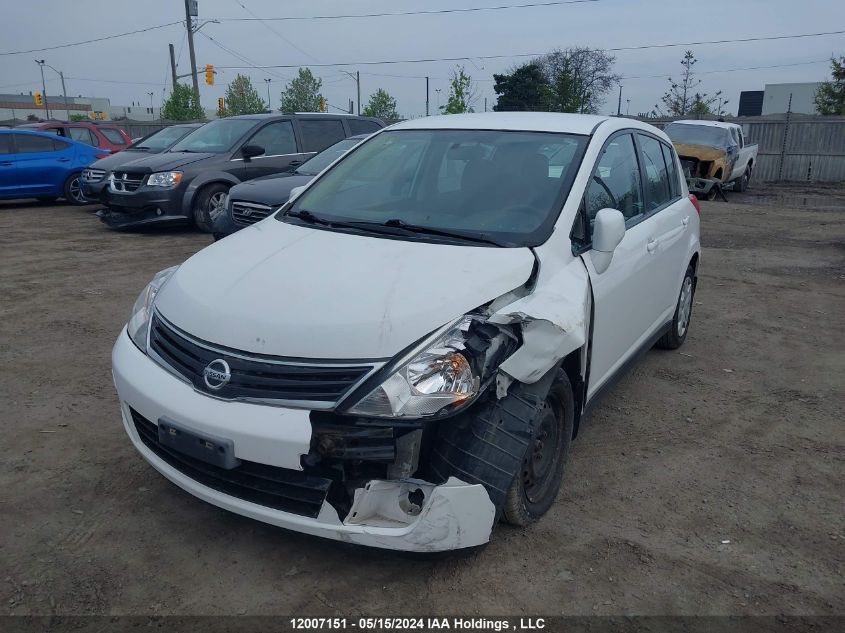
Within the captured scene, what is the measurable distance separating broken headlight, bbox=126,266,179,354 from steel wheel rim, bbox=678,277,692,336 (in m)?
3.81

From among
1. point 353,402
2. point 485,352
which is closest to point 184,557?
point 353,402

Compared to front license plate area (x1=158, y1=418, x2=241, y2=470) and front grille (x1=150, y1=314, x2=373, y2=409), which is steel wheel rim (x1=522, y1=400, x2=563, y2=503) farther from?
front license plate area (x1=158, y1=418, x2=241, y2=470)

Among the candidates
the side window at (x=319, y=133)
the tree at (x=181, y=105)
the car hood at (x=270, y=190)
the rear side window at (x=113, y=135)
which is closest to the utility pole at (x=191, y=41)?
the tree at (x=181, y=105)

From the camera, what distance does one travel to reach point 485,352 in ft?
9.25

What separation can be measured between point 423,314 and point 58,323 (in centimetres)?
472

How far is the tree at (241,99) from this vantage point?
56.4m

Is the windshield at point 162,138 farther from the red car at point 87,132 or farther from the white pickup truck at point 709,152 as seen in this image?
the white pickup truck at point 709,152

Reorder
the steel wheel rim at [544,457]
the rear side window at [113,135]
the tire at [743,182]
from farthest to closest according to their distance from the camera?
1. the tire at [743,182]
2. the rear side window at [113,135]
3. the steel wheel rim at [544,457]

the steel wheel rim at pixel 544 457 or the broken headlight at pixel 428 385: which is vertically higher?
A: the broken headlight at pixel 428 385

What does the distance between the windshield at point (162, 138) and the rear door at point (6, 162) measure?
7.16 ft

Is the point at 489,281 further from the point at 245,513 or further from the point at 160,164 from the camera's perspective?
the point at 160,164

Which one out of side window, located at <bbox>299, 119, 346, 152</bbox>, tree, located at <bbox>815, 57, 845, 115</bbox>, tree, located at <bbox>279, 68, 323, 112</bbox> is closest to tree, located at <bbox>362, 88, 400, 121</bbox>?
tree, located at <bbox>279, 68, 323, 112</bbox>

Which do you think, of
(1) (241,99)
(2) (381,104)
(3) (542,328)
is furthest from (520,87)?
(3) (542,328)

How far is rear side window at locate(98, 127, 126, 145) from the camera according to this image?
16.5m
